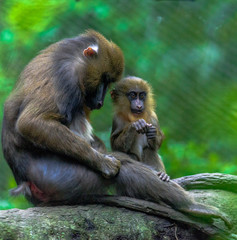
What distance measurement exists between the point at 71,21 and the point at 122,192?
5.57 feet

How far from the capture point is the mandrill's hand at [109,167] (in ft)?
8.87

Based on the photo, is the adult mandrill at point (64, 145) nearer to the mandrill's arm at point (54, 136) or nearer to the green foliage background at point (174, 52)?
the mandrill's arm at point (54, 136)

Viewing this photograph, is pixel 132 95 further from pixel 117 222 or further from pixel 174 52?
pixel 174 52

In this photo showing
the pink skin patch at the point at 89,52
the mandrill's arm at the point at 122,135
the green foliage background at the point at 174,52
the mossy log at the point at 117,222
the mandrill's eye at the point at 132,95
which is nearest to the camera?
the green foliage background at the point at 174,52

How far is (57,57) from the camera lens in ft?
9.37

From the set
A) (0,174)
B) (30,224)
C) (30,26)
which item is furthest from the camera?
(0,174)

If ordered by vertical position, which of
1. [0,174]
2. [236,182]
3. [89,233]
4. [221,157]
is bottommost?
[0,174]

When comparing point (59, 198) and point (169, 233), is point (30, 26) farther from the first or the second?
point (169, 233)

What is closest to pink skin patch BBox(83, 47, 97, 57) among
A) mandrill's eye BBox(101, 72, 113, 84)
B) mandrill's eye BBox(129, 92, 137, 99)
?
mandrill's eye BBox(101, 72, 113, 84)

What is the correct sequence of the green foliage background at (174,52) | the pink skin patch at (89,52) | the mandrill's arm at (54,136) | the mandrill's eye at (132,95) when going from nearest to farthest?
the green foliage background at (174,52) < the mandrill's arm at (54,136) < the pink skin patch at (89,52) < the mandrill's eye at (132,95)

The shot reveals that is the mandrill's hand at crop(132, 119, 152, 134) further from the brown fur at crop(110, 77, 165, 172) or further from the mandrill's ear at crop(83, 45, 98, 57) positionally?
the mandrill's ear at crop(83, 45, 98, 57)

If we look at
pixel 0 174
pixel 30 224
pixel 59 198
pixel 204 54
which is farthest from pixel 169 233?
pixel 0 174

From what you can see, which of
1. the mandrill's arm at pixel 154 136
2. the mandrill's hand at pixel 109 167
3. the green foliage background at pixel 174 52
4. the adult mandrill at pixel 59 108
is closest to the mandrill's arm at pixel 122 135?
the mandrill's arm at pixel 154 136

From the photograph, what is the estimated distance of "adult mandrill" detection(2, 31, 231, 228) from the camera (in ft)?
8.68
